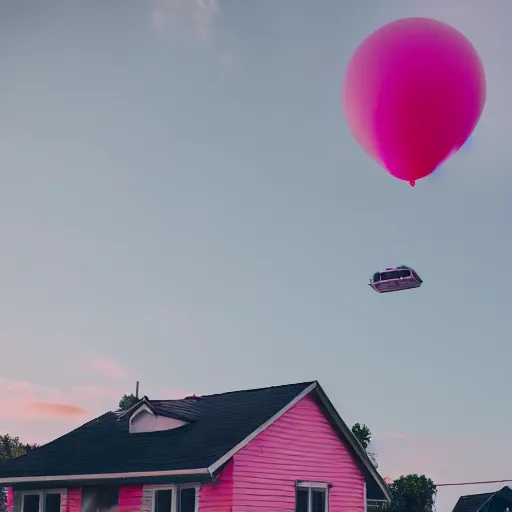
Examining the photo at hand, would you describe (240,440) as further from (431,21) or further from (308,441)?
(431,21)

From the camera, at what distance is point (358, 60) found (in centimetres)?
2306

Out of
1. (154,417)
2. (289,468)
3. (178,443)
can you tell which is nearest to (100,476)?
(178,443)

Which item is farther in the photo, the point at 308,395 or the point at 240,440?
the point at 308,395

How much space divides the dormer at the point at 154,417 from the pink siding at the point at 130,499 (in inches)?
126

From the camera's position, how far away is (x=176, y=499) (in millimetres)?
24344

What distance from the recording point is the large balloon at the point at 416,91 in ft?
72.5

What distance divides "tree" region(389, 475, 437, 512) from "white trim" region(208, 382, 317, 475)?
26893 millimetres

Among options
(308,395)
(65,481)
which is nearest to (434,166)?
(308,395)

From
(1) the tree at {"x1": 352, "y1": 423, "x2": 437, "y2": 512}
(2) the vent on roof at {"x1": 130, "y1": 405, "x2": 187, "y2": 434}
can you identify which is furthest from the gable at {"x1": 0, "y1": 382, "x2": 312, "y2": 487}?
(1) the tree at {"x1": 352, "y1": 423, "x2": 437, "y2": 512}

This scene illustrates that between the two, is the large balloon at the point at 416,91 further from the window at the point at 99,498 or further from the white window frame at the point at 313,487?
the window at the point at 99,498

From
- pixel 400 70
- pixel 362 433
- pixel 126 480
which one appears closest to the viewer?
pixel 400 70

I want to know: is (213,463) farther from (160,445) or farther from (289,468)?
(160,445)

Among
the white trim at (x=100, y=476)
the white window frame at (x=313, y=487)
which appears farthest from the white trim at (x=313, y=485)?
the white trim at (x=100, y=476)

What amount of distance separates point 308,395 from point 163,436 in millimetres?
5281
